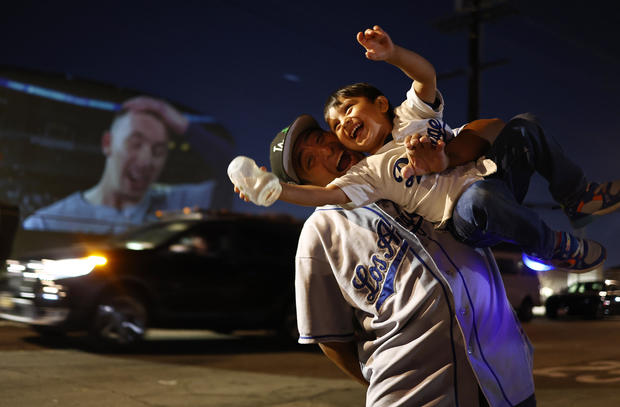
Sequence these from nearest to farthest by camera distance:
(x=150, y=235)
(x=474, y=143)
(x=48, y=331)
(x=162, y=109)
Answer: (x=474, y=143)
(x=48, y=331)
(x=150, y=235)
(x=162, y=109)

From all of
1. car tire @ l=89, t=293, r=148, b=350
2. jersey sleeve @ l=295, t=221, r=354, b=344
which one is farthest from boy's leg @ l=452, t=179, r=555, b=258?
car tire @ l=89, t=293, r=148, b=350

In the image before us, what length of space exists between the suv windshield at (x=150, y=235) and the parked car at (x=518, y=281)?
7121 mm

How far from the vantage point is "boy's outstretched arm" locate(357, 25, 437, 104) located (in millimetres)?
1436

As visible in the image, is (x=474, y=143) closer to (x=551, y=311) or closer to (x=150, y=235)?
(x=551, y=311)

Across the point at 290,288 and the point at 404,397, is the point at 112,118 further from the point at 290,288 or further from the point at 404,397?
the point at 404,397

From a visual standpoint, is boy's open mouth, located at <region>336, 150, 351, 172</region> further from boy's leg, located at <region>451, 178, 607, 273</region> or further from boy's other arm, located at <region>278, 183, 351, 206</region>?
boy's leg, located at <region>451, 178, 607, 273</region>

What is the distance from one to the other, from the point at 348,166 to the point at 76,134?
30.6 meters

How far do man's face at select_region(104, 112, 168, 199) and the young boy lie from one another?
1198 inches

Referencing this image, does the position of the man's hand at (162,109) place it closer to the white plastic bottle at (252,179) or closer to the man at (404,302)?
the man at (404,302)

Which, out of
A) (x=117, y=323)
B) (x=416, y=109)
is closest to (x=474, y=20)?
(x=416, y=109)

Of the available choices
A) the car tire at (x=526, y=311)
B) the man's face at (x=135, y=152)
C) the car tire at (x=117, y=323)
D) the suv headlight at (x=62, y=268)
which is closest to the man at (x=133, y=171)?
the man's face at (x=135, y=152)

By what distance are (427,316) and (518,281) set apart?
0.34 meters

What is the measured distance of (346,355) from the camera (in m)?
1.89

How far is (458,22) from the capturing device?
69.5 inches
